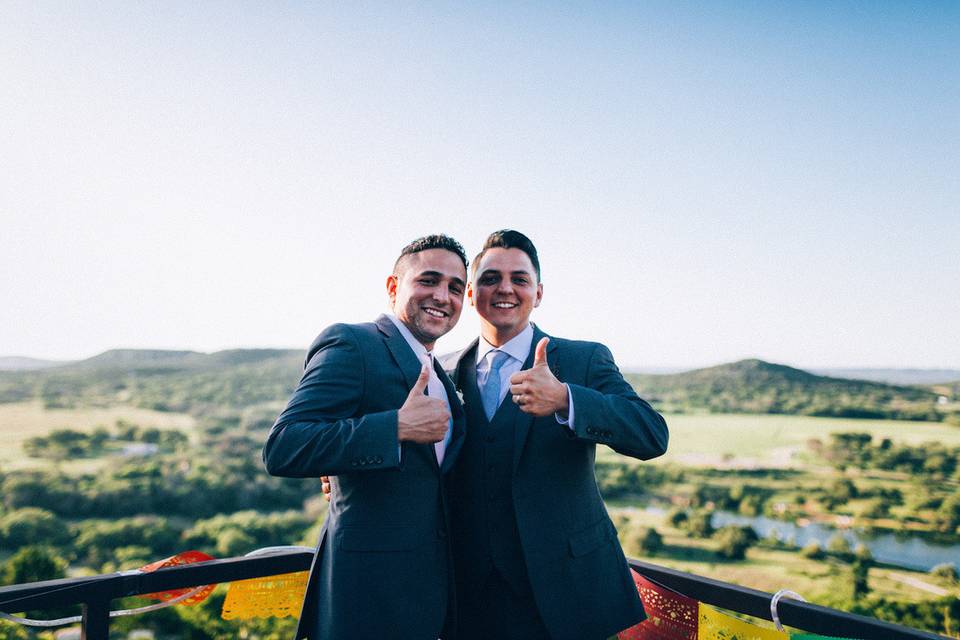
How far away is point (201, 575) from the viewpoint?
8.04 feet

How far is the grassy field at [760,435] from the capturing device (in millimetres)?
36062

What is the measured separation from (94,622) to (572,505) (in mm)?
1802

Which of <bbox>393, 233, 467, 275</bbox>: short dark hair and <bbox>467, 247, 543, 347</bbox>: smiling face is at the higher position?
<bbox>393, 233, 467, 275</bbox>: short dark hair

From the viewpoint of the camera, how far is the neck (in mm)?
2516

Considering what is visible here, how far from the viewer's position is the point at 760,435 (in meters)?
36.7

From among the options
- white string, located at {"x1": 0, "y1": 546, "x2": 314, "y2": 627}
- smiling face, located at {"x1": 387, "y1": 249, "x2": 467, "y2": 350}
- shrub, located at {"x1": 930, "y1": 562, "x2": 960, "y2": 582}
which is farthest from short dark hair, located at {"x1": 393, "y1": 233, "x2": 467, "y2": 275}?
shrub, located at {"x1": 930, "y1": 562, "x2": 960, "y2": 582}

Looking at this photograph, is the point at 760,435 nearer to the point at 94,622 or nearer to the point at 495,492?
the point at 495,492

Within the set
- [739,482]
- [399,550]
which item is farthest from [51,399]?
[399,550]

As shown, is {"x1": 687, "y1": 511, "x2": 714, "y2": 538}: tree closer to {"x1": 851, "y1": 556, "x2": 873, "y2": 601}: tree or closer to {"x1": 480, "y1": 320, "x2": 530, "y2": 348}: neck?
{"x1": 851, "y1": 556, "x2": 873, "y2": 601}: tree

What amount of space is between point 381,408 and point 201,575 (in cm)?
117

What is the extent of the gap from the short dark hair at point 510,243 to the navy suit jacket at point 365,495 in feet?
2.49

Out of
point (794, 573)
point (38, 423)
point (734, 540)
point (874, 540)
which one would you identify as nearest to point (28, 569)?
point (38, 423)

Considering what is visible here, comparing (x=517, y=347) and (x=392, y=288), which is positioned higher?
(x=392, y=288)

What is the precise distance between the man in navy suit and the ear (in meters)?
0.55
